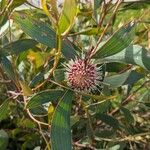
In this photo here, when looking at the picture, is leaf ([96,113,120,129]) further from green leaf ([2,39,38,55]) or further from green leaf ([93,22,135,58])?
green leaf ([93,22,135,58])

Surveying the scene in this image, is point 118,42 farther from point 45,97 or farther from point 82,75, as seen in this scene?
point 45,97

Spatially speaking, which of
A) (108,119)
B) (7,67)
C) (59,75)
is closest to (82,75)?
(59,75)

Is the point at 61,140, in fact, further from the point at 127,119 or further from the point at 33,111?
the point at 127,119

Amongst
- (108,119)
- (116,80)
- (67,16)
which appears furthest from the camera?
(108,119)

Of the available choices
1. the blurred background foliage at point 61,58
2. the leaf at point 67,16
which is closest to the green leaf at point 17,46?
→ the blurred background foliage at point 61,58

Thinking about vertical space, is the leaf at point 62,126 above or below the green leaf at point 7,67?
below

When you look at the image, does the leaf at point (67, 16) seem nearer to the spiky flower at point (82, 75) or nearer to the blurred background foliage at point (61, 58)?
the blurred background foliage at point (61, 58)

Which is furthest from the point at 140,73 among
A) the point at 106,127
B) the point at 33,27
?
the point at 106,127
